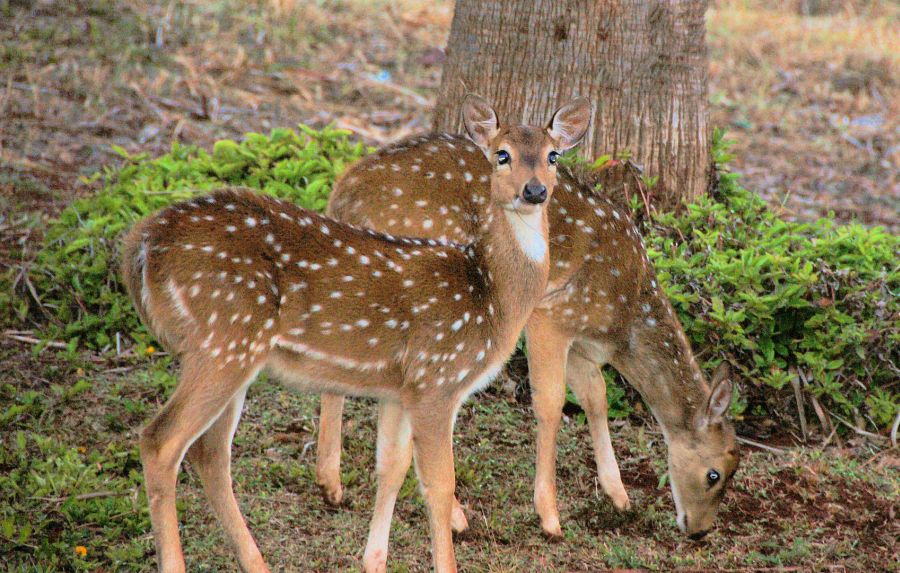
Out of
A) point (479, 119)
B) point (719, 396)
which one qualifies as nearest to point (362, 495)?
point (719, 396)

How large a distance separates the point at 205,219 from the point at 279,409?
6.40 feet

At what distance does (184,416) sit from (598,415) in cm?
221

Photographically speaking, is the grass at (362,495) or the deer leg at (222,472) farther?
the grass at (362,495)

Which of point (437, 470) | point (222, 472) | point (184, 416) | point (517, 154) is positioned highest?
point (517, 154)

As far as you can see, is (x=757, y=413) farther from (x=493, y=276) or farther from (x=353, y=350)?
(x=353, y=350)

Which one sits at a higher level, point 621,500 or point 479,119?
point 479,119

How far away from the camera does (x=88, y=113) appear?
9.12 m

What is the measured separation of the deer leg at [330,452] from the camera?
5266 millimetres

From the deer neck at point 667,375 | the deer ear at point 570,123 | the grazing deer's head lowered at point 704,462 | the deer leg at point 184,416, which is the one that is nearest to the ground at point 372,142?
the grazing deer's head lowered at point 704,462

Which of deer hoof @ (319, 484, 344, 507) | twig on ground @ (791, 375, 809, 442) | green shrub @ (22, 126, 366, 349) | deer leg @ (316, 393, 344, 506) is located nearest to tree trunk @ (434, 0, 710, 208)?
green shrub @ (22, 126, 366, 349)

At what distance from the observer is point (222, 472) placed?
460 cm

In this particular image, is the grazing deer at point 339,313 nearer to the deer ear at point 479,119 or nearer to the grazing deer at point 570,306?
the deer ear at point 479,119

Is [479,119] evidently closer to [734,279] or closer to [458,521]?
[458,521]

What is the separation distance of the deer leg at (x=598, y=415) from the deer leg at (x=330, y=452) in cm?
120
